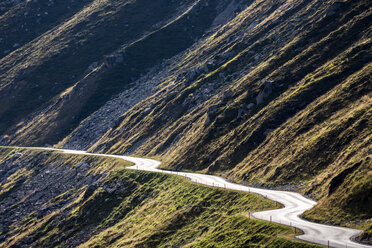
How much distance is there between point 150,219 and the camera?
227 ft

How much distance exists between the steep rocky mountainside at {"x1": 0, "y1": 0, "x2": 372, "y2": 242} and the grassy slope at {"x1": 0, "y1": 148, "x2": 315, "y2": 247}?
25.9 ft

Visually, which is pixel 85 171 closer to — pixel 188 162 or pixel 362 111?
pixel 188 162

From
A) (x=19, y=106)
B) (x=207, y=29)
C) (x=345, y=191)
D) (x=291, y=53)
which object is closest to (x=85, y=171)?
(x=291, y=53)

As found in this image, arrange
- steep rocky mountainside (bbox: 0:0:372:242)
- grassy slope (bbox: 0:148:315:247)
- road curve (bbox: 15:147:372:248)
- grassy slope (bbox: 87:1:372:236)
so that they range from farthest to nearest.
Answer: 1. steep rocky mountainside (bbox: 0:0:372:242)
2. grassy slope (bbox: 87:1:372:236)
3. grassy slope (bbox: 0:148:315:247)
4. road curve (bbox: 15:147:372:248)

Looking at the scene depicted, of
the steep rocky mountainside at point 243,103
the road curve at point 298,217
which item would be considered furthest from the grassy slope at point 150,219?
the steep rocky mountainside at point 243,103

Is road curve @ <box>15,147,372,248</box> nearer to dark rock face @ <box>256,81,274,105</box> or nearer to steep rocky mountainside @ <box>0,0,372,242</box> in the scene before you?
steep rocky mountainside @ <box>0,0,372,242</box>

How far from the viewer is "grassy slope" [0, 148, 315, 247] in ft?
158

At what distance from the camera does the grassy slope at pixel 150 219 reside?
48.3 metres

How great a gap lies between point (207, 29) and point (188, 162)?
117780 millimetres

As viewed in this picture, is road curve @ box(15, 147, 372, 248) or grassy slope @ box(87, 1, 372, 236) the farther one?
grassy slope @ box(87, 1, 372, 236)

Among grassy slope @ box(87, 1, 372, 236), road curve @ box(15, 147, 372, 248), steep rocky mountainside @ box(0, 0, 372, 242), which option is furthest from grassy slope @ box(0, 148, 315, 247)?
grassy slope @ box(87, 1, 372, 236)

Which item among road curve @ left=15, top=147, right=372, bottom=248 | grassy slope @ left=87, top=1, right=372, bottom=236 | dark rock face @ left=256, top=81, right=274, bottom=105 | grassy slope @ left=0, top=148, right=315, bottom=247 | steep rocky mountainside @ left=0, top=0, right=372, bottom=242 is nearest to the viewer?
road curve @ left=15, top=147, right=372, bottom=248

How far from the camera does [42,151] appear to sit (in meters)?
138

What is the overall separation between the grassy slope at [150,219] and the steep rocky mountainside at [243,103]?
788 cm
